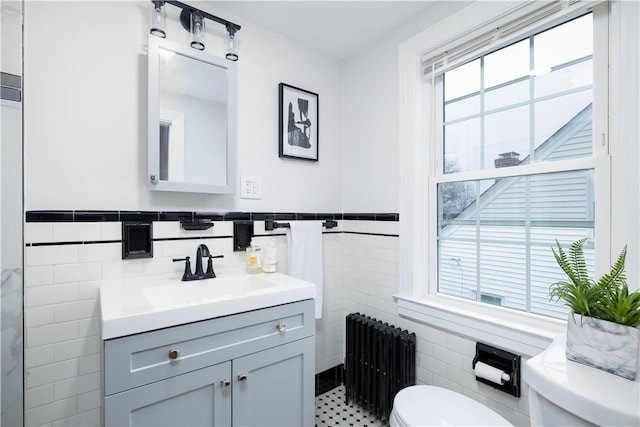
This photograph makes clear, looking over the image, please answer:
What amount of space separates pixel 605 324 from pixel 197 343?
1209 mm

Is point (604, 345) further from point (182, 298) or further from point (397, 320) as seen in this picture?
point (182, 298)

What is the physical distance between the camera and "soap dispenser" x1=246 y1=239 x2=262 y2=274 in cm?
164

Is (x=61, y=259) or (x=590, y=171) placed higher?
(x=590, y=171)

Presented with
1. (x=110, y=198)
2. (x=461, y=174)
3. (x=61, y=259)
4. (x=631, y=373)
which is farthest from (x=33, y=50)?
(x=631, y=373)

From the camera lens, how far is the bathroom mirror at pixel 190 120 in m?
1.38

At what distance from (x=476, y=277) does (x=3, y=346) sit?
1869 millimetres

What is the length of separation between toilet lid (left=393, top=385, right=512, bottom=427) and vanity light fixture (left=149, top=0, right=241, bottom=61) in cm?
184

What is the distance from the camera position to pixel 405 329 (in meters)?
1.74

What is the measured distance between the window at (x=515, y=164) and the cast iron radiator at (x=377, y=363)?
1.27 feet

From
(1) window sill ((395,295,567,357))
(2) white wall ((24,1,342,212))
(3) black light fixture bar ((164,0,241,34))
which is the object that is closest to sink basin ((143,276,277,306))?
(2) white wall ((24,1,342,212))

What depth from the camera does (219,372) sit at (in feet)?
3.68

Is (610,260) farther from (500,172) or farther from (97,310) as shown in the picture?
(97,310)

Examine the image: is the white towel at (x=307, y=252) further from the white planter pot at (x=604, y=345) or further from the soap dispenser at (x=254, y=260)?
the white planter pot at (x=604, y=345)

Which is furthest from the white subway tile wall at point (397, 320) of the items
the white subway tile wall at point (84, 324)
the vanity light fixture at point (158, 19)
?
the vanity light fixture at point (158, 19)
